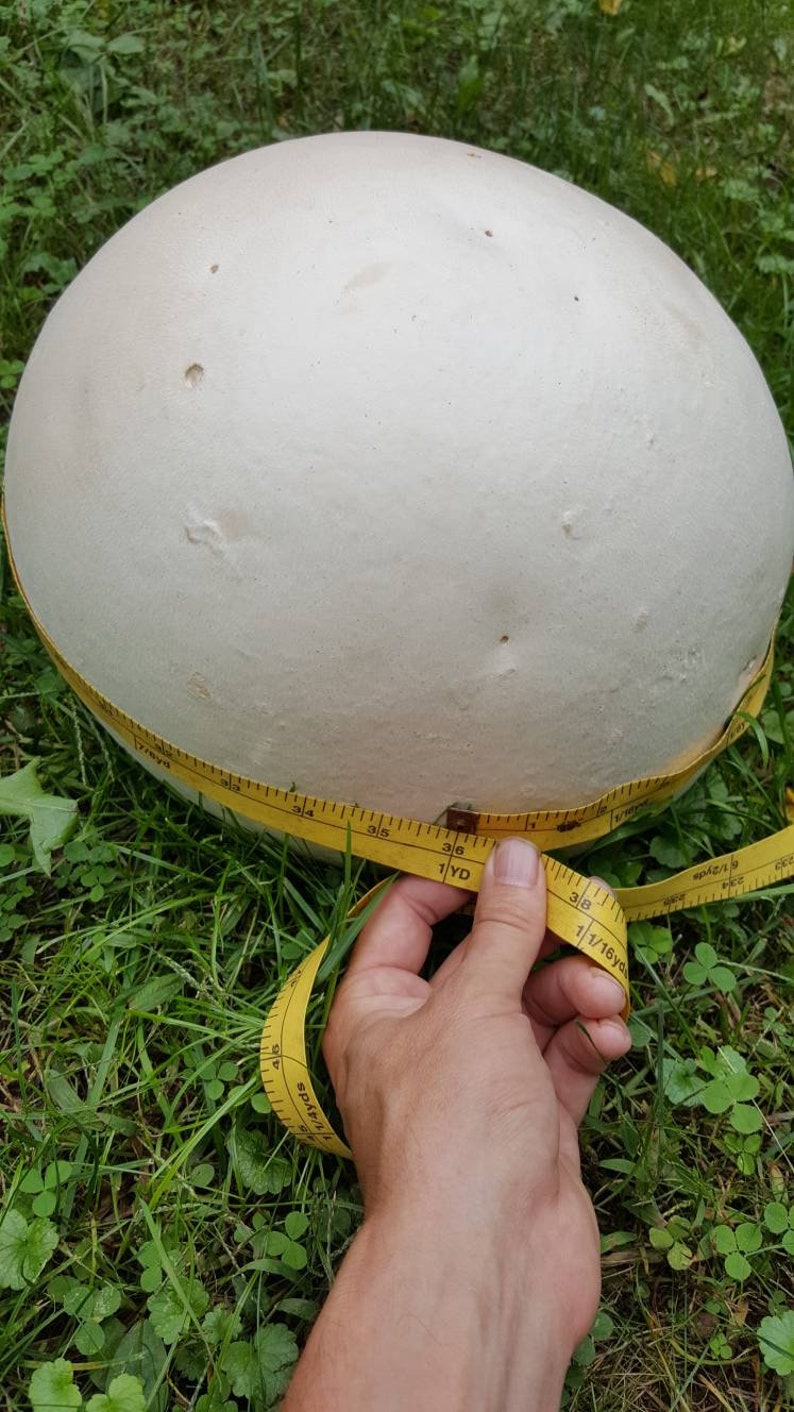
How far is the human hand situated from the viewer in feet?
Result: 5.12

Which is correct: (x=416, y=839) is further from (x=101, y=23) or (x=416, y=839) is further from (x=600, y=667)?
(x=101, y=23)

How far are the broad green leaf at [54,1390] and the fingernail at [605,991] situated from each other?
979 millimetres

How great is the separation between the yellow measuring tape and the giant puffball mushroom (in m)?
0.04

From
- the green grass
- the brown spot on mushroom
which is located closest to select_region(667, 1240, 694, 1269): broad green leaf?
the green grass

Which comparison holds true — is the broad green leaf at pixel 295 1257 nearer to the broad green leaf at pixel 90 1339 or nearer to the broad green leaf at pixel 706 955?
the broad green leaf at pixel 90 1339

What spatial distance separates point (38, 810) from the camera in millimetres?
2117

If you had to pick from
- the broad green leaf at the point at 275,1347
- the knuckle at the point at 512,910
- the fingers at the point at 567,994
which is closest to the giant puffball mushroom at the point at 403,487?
the knuckle at the point at 512,910

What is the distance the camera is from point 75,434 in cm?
180

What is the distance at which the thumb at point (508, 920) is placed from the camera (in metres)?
1.72

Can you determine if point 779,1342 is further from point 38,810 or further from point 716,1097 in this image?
point 38,810

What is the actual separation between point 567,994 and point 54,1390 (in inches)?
38.5

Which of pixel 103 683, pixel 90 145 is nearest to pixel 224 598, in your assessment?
pixel 103 683

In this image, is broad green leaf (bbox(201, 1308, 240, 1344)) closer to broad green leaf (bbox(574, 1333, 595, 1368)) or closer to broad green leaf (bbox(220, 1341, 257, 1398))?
broad green leaf (bbox(220, 1341, 257, 1398))

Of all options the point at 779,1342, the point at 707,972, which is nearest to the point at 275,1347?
the point at 779,1342
